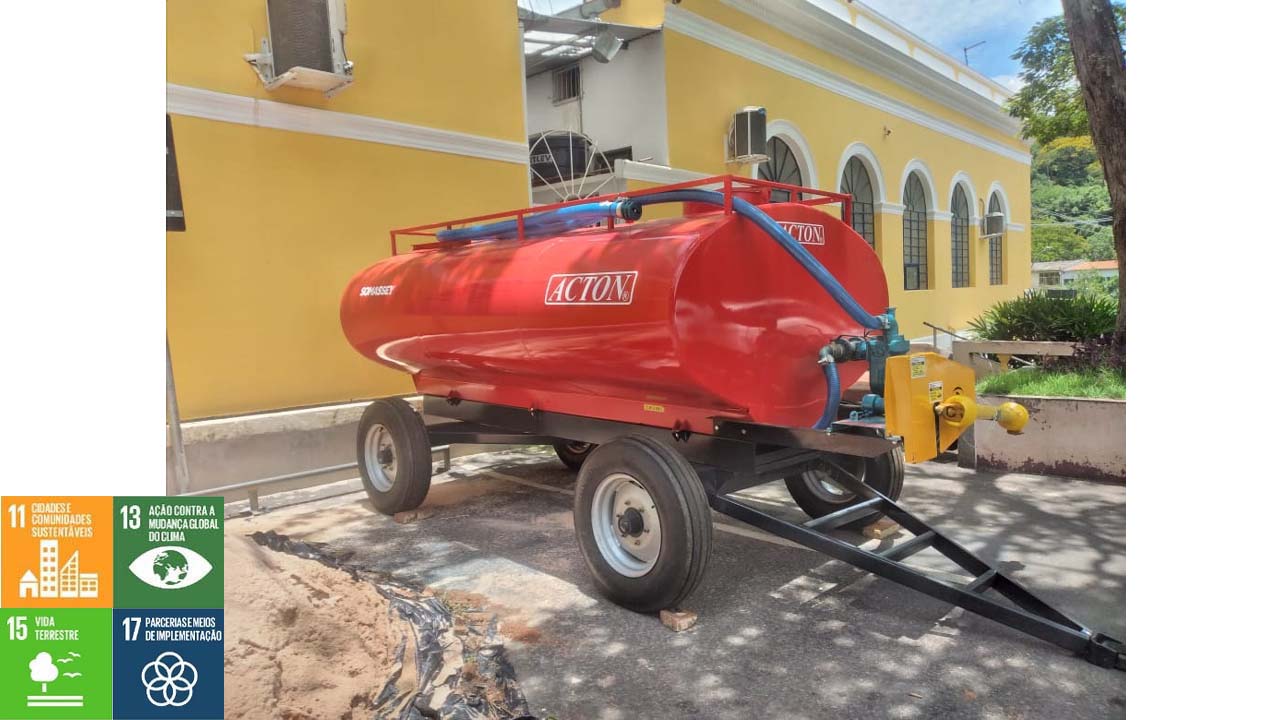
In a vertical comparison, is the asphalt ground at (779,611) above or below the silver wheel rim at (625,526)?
below

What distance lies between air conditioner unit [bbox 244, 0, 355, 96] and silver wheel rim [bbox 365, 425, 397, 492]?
307cm

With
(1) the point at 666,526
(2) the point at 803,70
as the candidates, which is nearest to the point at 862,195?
(2) the point at 803,70

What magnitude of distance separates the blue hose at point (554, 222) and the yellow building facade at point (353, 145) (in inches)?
70.8

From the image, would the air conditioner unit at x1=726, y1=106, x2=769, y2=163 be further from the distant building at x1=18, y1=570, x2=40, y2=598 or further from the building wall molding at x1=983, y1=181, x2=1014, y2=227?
the distant building at x1=18, y1=570, x2=40, y2=598

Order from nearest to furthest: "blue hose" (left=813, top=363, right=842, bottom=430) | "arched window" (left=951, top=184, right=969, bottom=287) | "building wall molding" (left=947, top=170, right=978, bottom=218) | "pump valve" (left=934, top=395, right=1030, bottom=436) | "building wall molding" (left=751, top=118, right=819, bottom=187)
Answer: "pump valve" (left=934, top=395, right=1030, bottom=436) → "blue hose" (left=813, top=363, right=842, bottom=430) → "building wall molding" (left=751, top=118, right=819, bottom=187) → "building wall molding" (left=947, top=170, right=978, bottom=218) → "arched window" (left=951, top=184, right=969, bottom=287)

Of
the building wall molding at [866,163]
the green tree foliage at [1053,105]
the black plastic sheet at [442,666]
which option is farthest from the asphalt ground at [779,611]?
the building wall molding at [866,163]

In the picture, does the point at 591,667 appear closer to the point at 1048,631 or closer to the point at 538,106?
the point at 1048,631

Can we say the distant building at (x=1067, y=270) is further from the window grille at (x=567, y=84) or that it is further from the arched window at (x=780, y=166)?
the window grille at (x=567, y=84)

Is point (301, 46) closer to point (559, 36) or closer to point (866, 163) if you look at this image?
point (559, 36)

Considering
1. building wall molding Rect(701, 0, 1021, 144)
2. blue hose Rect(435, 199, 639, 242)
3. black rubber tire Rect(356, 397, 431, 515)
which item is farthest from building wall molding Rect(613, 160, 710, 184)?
black rubber tire Rect(356, 397, 431, 515)

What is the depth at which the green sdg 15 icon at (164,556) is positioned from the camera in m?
2.80

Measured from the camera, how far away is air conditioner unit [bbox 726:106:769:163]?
37.0 ft

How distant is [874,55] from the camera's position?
45.9 ft

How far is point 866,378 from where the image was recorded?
230 inches
